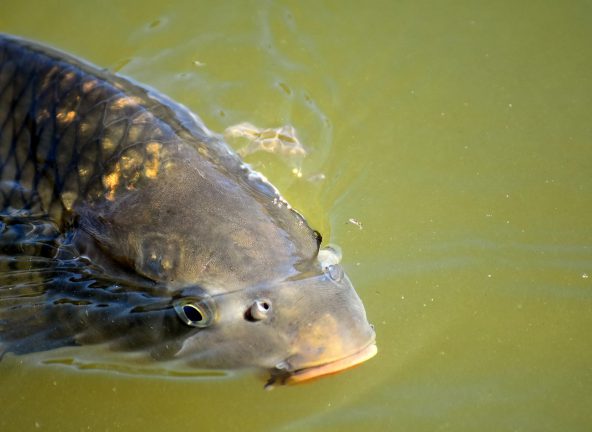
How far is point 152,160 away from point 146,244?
0.42m

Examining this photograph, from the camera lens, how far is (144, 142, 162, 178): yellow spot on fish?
2885 mm

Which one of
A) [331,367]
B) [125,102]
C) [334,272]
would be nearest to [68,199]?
[125,102]

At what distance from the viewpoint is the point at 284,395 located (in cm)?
276

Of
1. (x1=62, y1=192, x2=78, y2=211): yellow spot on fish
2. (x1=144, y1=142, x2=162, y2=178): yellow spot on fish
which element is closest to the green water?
(x1=62, y1=192, x2=78, y2=211): yellow spot on fish

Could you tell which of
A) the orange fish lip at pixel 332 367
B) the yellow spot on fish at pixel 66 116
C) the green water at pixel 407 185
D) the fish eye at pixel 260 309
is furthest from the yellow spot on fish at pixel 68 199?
the orange fish lip at pixel 332 367

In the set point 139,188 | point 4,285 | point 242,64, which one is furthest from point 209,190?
point 242,64

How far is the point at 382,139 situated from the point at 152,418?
201 centimetres

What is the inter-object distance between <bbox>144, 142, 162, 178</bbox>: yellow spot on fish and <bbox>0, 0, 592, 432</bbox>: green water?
0.88 meters

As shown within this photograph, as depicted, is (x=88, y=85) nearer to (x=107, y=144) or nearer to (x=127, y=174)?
(x=107, y=144)

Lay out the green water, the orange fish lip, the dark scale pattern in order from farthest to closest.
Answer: the dark scale pattern → the green water → the orange fish lip

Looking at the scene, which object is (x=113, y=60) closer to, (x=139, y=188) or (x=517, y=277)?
(x=139, y=188)

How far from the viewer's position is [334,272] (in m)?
2.59

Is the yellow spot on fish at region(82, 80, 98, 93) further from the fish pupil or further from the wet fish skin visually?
the fish pupil

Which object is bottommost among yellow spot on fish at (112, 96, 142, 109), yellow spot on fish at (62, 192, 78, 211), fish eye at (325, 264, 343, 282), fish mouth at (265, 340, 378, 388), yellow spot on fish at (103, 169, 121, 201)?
yellow spot on fish at (62, 192, 78, 211)
